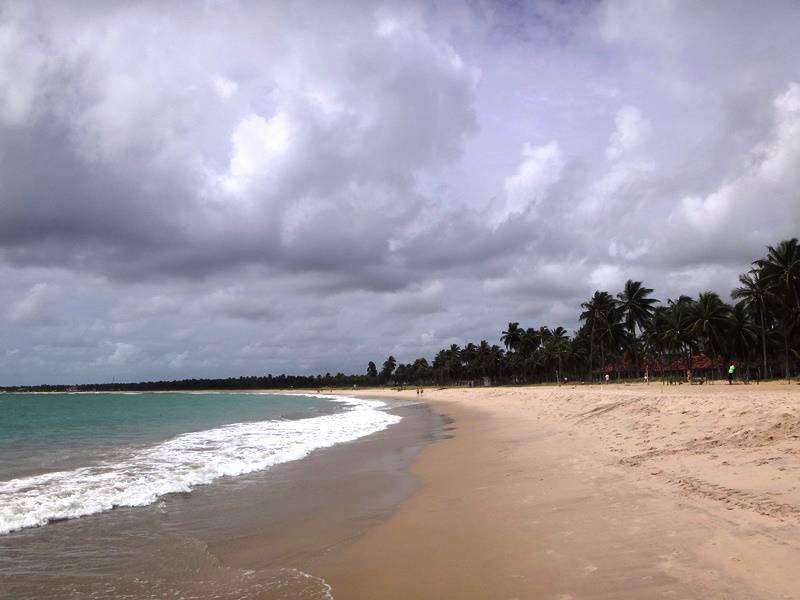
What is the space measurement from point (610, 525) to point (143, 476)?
1228 centimetres

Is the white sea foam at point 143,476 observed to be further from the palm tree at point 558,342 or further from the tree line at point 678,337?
the palm tree at point 558,342

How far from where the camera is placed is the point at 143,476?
1468 centimetres

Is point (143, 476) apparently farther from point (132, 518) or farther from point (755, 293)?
point (755, 293)

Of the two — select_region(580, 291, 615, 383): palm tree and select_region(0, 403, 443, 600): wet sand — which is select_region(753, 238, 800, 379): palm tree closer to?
select_region(580, 291, 615, 383): palm tree

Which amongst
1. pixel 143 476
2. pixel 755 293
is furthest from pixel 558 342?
pixel 143 476

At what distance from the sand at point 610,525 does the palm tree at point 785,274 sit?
138 feet

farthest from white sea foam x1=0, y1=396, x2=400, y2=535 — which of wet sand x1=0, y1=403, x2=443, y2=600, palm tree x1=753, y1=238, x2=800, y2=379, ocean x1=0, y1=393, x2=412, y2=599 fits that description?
palm tree x1=753, y1=238, x2=800, y2=379

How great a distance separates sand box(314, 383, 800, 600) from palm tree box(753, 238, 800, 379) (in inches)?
1655

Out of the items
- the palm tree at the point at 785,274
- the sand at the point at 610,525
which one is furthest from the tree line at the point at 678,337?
the sand at the point at 610,525

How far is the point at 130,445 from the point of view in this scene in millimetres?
23266

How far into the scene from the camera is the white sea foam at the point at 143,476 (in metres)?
11.0

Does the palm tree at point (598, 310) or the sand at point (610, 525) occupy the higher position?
the palm tree at point (598, 310)

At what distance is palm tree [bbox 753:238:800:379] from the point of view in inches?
1902

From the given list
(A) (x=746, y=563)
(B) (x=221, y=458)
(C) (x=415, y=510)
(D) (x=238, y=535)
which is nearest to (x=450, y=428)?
(B) (x=221, y=458)
